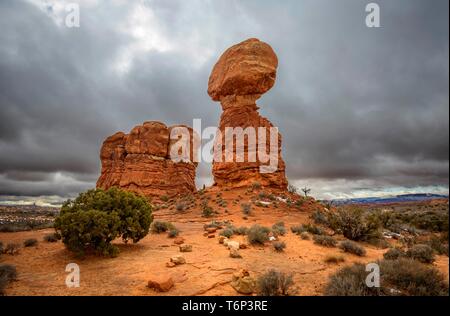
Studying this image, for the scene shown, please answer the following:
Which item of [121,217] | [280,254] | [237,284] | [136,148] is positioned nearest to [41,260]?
[121,217]

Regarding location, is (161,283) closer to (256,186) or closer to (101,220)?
(101,220)

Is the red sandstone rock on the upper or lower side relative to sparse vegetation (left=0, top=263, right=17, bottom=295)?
upper

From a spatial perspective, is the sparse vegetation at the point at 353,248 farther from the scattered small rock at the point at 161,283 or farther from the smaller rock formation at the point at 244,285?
the scattered small rock at the point at 161,283

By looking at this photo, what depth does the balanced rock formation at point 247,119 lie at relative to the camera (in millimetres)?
29312

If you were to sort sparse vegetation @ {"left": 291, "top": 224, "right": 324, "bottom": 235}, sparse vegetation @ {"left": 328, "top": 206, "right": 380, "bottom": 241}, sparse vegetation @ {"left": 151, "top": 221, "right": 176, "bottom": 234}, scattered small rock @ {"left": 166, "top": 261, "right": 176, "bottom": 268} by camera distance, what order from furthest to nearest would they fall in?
sparse vegetation @ {"left": 151, "top": 221, "right": 176, "bottom": 234} → sparse vegetation @ {"left": 291, "top": 224, "right": 324, "bottom": 235} → sparse vegetation @ {"left": 328, "top": 206, "right": 380, "bottom": 241} → scattered small rock @ {"left": 166, "top": 261, "right": 176, "bottom": 268}

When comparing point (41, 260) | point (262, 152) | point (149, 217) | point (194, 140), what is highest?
point (194, 140)

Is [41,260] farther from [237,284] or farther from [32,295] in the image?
[237,284]

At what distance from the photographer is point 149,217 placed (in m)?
11.2

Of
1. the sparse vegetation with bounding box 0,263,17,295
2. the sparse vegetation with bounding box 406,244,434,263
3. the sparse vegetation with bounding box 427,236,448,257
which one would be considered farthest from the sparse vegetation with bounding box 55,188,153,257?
the sparse vegetation with bounding box 406,244,434,263

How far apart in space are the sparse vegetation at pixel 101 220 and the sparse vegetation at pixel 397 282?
755cm

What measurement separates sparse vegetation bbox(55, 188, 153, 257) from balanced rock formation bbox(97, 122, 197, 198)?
105 ft

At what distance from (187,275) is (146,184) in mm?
37925

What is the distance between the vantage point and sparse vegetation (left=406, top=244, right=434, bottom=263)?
6969 mm

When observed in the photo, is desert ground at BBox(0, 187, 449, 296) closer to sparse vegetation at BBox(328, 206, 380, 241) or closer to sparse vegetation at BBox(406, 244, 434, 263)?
sparse vegetation at BBox(406, 244, 434, 263)
